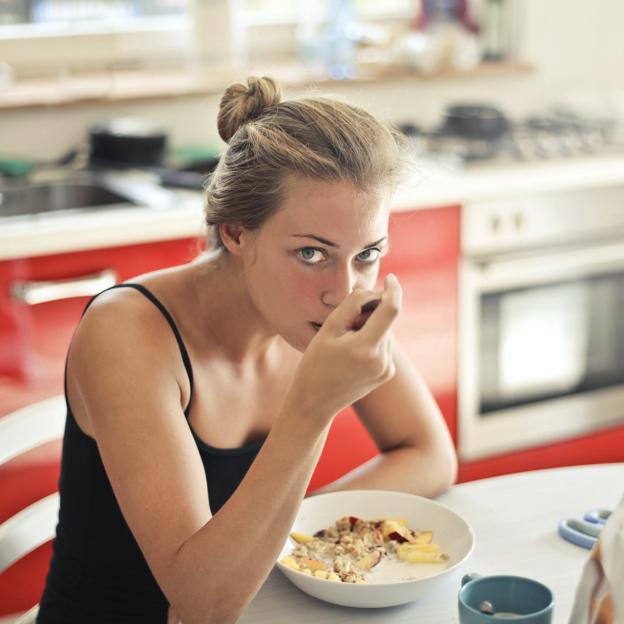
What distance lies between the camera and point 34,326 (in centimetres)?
202

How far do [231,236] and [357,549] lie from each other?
1.35 ft

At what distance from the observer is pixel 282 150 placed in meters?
1.20

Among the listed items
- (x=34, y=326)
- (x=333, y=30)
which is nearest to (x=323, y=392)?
(x=34, y=326)

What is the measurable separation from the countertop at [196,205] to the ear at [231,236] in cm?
43

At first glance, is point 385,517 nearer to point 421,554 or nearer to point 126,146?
point 421,554

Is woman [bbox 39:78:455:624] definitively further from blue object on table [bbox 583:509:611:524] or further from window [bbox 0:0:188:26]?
window [bbox 0:0:188:26]

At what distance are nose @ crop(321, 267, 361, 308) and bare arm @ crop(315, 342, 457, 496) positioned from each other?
27cm

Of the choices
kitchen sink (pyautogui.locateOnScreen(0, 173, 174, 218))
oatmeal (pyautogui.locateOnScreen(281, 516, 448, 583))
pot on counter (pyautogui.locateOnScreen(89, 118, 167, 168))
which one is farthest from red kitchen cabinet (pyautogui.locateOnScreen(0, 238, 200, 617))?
oatmeal (pyautogui.locateOnScreen(281, 516, 448, 583))

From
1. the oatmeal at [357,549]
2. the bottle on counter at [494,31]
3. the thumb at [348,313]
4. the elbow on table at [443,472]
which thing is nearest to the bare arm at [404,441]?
the elbow on table at [443,472]

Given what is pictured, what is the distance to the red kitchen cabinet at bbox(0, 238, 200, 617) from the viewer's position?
2000 mm

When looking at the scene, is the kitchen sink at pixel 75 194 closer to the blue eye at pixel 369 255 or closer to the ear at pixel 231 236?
the ear at pixel 231 236

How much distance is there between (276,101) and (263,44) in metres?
1.72

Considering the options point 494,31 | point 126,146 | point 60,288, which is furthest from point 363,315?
point 494,31

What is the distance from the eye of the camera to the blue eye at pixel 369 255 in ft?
3.94
